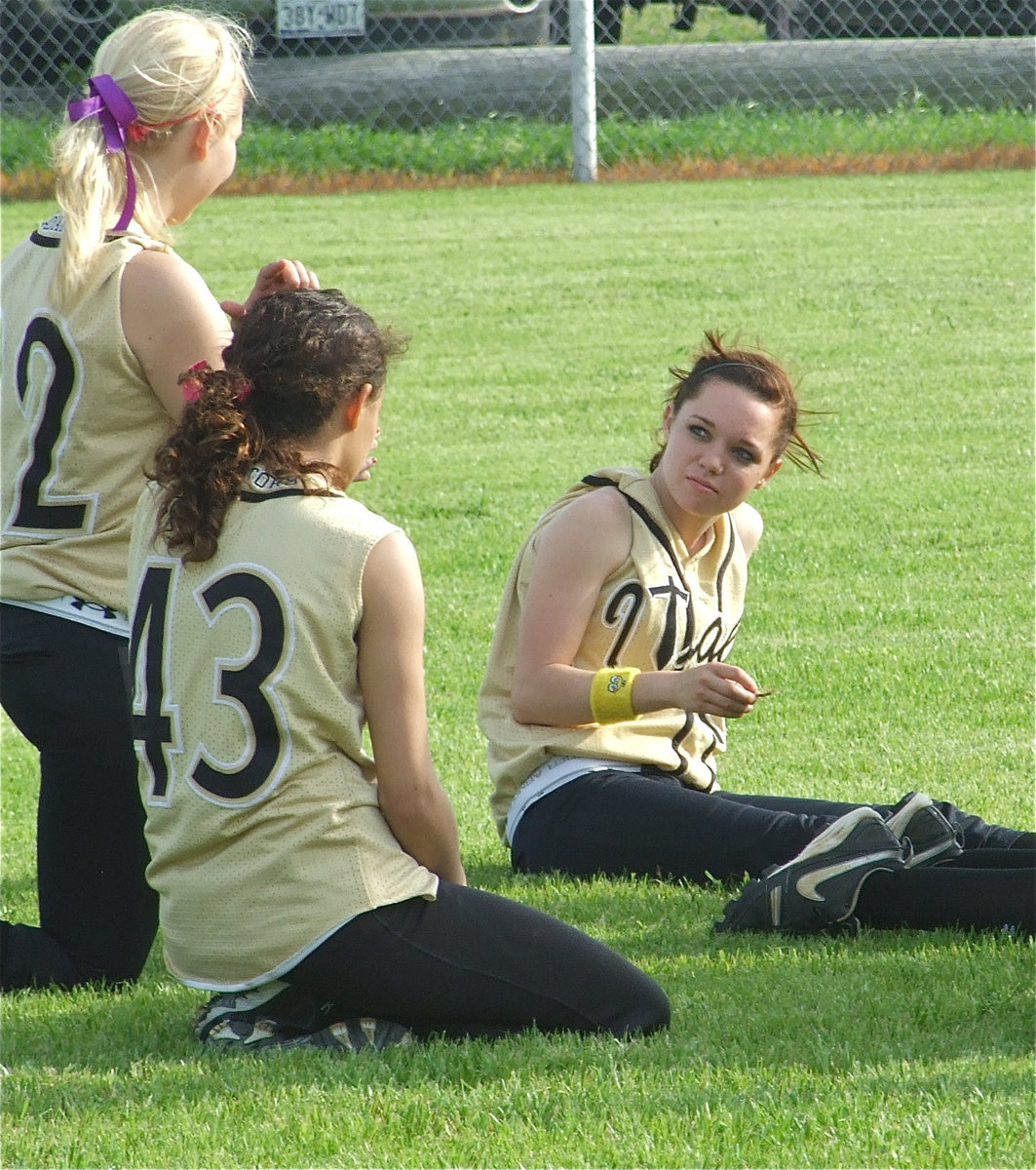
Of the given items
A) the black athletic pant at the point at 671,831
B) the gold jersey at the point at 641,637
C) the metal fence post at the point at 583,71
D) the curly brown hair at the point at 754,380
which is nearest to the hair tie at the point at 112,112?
the gold jersey at the point at 641,637

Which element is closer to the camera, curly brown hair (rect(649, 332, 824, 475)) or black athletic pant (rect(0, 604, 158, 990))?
black athletic pant (rect(0, 604, 158, 990))

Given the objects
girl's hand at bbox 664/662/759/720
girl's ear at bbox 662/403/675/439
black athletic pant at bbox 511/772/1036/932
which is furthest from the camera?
girl's ear at bbox 662/403/675/439

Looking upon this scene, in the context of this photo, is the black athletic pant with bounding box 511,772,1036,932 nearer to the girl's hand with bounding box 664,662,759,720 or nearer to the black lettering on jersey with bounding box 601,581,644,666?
the black lettering on jersey with bounding box 601,581,644,666

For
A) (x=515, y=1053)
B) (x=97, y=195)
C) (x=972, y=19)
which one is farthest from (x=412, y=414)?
(x=972, y=19)

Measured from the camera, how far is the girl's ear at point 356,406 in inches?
120

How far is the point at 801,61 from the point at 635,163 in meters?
1.53

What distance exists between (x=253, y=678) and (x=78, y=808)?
0.80m

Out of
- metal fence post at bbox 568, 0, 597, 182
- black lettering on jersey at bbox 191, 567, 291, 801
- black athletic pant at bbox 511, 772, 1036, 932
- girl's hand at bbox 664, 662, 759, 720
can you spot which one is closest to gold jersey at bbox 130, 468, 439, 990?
black lettering on jersey at bbox 191, 567, 291, 801

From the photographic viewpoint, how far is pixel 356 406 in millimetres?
3055

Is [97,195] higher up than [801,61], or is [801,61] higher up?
[801,61]

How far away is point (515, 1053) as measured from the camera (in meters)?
2.97

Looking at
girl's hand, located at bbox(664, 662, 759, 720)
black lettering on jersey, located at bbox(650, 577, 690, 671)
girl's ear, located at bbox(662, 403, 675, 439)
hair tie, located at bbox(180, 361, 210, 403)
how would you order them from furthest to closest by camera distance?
girl's ear, located at bbox(662, 403, 675, 439) < black lettering on jersey, located at bbox(650, 577, 690, 671) < girl's hand, located at bbox(664, 662, 759, 720) < hair tie, located at bbox(180, 361, 210, 403)

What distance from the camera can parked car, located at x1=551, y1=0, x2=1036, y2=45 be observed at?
50.3 feet

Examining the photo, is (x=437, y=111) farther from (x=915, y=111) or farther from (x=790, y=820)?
(x=790, y=820)
